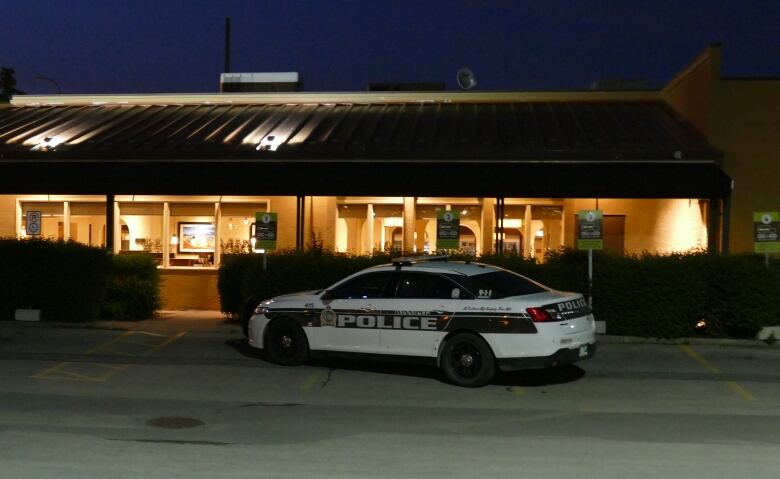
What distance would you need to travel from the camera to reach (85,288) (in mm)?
15711

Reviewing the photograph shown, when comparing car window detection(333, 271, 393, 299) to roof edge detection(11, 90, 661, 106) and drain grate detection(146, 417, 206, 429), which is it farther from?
roof edge detection(11, 90, 661, 106)

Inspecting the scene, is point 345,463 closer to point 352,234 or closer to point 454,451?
point 454,451

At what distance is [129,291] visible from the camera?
16.6 metres

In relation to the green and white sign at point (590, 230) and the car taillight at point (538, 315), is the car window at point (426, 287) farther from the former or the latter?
the green and white sign at point (590, 230)

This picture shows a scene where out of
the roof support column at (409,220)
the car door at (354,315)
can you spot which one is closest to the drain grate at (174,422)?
the car door at (354,315)

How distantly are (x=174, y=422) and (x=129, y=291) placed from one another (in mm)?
8615

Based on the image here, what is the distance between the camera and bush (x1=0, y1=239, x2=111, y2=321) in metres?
15.7

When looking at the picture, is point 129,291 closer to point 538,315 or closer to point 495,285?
point 495,285

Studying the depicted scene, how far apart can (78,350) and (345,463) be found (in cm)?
796

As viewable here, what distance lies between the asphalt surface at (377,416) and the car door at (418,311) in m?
0.54

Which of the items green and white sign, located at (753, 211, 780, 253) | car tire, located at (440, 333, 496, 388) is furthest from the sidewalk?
green and white sign, located at (753, 211, 780, 253)

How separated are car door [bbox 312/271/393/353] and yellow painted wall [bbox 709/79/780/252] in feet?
34.3

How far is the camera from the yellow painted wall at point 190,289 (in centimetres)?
1953

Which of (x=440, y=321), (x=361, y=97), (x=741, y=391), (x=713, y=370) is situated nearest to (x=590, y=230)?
(x=713, y=370)
